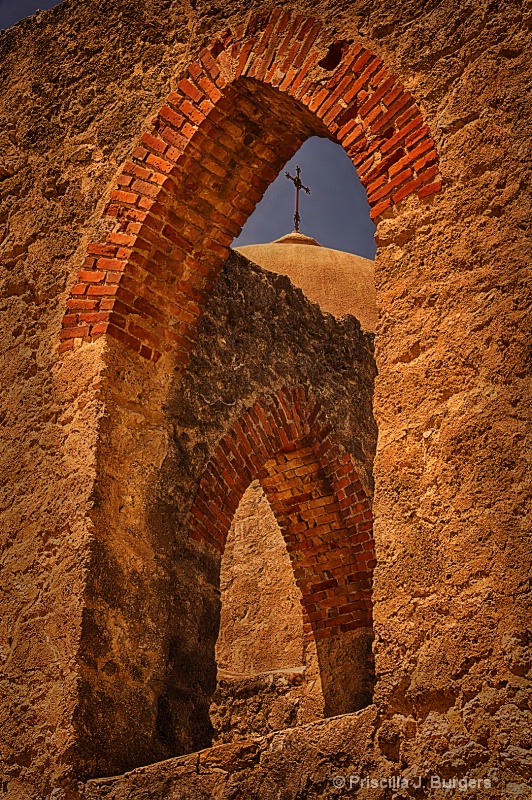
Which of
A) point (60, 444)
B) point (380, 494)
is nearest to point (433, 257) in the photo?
point (380, 494)

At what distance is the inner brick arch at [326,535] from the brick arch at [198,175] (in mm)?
1631

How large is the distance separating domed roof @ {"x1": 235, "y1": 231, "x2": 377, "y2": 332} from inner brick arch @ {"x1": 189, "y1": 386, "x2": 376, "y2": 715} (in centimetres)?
544

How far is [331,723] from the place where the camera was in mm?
3172

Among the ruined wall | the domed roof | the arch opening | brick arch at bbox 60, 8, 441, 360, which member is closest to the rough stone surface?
the ruined wall

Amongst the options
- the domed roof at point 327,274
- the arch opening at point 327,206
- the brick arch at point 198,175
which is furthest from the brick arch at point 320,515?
the arch opening at point 327,206

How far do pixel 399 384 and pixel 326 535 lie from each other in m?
3.55

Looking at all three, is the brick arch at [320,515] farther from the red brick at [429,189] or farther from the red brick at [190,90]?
the red brick at [429,189]

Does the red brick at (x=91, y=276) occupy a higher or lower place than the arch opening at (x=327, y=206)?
lower

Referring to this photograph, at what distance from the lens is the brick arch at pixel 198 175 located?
4.26m

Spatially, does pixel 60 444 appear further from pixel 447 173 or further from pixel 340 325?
pixel 340 325

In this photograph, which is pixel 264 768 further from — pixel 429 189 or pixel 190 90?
pixel 190 90

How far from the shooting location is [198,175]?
4.64 meters

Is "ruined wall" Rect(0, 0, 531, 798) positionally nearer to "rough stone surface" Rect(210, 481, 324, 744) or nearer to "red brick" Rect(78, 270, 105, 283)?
"red brick" Rect(78, 270, 105, 283)

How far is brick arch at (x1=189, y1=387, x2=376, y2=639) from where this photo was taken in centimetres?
657
